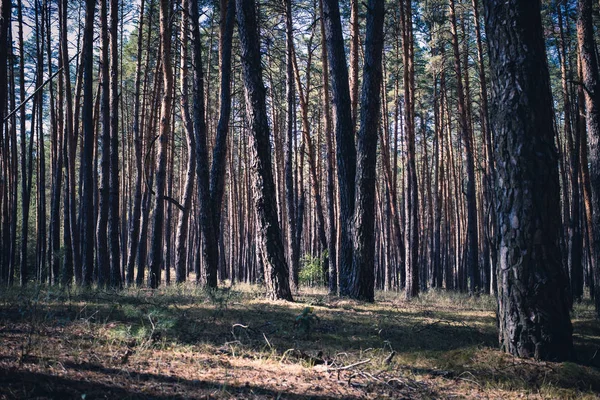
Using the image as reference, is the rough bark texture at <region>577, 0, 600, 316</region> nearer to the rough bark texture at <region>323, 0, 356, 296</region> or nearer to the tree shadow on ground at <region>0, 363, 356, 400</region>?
the rough bark texture at <region>323, 0, 356, 296</region>

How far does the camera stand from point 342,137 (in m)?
9.52

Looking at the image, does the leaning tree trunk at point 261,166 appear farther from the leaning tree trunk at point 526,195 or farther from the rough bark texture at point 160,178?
the rough bark texture at point 160,178

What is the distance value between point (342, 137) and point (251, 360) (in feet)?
21.5

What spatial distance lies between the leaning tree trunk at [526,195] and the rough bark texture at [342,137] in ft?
15.6

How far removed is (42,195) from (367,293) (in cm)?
1583

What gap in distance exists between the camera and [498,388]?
3570mm

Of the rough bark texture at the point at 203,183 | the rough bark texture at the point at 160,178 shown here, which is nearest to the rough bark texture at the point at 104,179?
the rough bark texture at the point at 160,178

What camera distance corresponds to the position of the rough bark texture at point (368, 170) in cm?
851

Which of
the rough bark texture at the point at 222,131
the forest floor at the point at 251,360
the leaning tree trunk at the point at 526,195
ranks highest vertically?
the rough bark texture at the point at 222,131

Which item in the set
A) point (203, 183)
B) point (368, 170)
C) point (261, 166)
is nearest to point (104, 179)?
point (203, 183)

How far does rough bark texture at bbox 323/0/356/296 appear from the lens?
9055mm

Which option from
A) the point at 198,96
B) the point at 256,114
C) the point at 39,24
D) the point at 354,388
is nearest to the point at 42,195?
the point at 39,24

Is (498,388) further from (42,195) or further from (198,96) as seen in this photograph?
(42,195)

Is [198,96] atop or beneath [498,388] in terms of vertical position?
→ atop
